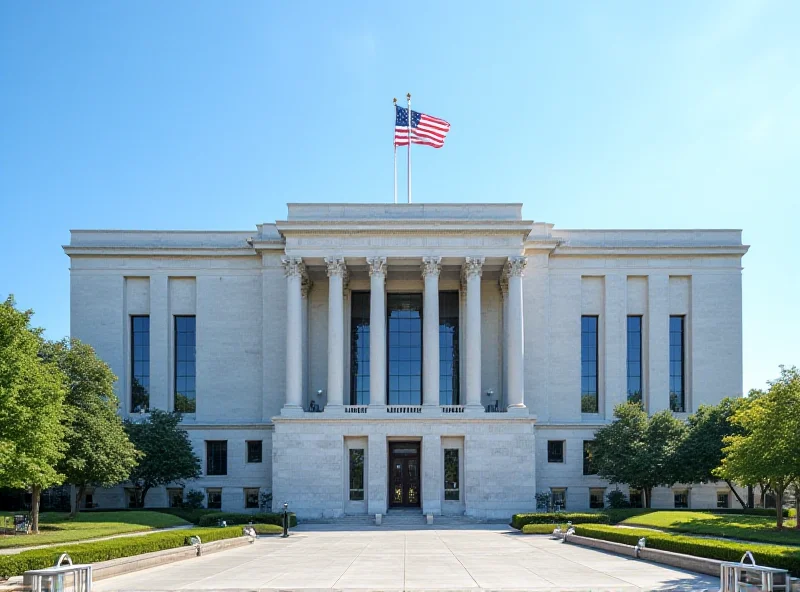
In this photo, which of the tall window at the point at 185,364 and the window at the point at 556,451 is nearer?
the window at the point at 556,451

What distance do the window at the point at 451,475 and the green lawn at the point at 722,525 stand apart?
1247 centimetres

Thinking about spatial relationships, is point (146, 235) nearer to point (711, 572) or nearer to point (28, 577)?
point (28, 577)

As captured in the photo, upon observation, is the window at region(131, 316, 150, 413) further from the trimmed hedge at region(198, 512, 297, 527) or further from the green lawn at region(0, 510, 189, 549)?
the trimmed hedge at region(198, 512, 297, 527)

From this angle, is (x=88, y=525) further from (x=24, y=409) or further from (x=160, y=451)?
(x=160, y=451)

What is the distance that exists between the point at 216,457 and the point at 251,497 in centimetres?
410

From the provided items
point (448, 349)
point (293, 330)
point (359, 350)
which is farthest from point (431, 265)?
point (293, 330)

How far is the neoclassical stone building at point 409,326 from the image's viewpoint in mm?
55219

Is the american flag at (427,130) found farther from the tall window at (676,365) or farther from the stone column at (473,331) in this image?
the tall window at (676,365)

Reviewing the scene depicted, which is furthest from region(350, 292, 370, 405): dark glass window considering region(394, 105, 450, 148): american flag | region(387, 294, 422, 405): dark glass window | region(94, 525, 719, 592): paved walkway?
region(94, 525, 719, 592): paved walkway

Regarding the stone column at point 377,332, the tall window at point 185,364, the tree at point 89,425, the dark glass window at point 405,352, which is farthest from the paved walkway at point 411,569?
the tall window at point 185,364

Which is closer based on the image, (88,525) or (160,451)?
(88,525)

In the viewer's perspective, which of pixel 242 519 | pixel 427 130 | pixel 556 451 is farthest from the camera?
pixel 556 451

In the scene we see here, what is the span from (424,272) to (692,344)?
2253 cm

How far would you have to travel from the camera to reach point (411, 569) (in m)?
27.1
